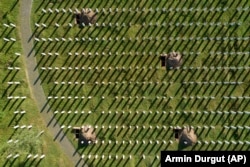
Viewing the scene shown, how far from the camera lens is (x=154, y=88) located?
26859 mm

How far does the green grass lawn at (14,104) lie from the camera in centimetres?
2723

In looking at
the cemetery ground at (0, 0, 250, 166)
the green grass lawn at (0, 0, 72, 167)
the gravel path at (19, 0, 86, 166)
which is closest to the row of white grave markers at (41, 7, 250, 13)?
the cemetery ground at (0, 0, 250, 166)

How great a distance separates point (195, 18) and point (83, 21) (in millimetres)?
8201

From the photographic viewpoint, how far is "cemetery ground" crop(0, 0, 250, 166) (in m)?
26.6

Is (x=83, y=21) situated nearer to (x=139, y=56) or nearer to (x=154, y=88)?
(x=139, y=56)

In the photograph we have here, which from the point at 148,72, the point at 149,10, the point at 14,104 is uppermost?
the point at 149,10

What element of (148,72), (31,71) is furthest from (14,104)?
(148,72)

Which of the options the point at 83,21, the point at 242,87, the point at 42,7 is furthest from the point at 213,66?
the point at 42,7

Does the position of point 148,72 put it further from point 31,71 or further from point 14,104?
point 14,104

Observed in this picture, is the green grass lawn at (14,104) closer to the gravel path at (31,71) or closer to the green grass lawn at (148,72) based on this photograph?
the gravel path at (31,71)

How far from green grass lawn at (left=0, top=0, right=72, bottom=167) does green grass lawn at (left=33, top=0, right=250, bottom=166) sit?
151 centimetres

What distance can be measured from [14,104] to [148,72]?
1027cm

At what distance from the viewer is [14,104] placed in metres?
27.5

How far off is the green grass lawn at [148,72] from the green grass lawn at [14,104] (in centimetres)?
151
